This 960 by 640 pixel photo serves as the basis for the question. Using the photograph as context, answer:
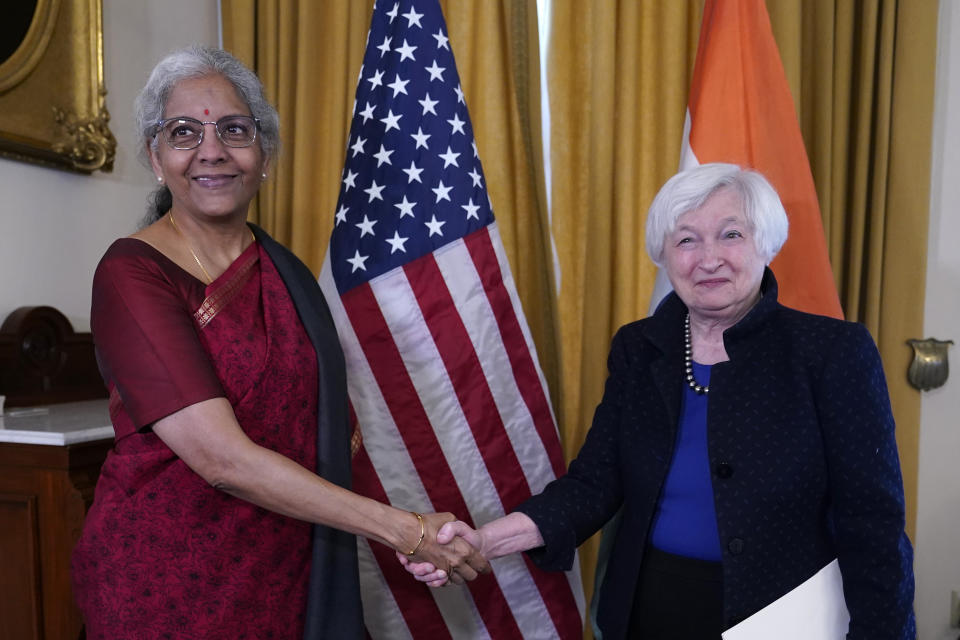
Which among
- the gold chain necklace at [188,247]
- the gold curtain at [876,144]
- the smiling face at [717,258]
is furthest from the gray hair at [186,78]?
the gold curtain at [876,144]

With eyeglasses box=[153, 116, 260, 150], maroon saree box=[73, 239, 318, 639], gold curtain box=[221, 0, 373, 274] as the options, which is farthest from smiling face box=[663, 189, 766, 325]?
gold curtain box=[221, 0, 373, 274]

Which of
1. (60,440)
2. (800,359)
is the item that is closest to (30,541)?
(60,440)

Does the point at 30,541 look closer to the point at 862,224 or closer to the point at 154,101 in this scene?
the point at 154,101

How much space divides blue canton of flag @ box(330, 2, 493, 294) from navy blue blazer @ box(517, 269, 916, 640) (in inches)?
29.1

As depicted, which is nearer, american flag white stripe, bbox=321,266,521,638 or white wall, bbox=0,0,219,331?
american flag white stripe, bbox=321,266,521,638

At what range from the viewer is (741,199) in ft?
4.52

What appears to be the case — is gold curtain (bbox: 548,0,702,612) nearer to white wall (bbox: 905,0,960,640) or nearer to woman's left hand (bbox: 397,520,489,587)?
white wall (bbox: 905,0,960,640)

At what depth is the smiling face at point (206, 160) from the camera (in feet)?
4.58

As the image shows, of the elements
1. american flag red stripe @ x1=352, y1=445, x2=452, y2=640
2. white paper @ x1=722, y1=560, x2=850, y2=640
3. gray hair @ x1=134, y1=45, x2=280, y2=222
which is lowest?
american flag red stripe @ x1=352, y1=445, x2=452, y2=640

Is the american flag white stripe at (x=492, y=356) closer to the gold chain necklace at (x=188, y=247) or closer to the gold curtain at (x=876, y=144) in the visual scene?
the gold chain necklace at (x=188, y=247)

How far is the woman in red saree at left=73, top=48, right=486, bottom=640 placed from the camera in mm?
1260

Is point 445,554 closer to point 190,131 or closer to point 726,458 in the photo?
point 726,458

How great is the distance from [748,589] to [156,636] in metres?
1.00

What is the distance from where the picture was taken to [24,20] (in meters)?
2.18
